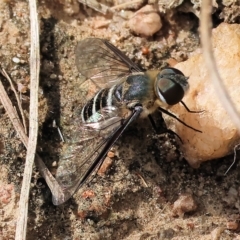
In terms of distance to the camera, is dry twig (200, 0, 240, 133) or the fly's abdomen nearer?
dry twig (200, 0, 240, 133)

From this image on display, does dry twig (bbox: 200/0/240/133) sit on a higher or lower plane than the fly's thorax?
higher

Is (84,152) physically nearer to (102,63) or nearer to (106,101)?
(106,101)

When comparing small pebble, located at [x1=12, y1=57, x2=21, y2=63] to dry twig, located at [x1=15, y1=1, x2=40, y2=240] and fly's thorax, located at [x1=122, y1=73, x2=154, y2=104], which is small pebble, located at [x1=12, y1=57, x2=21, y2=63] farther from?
fly's thorax, located at [x1=122, y1=73, x2=154, y2=104]

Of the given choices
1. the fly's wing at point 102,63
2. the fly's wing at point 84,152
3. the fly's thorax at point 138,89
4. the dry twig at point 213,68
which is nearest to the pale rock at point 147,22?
the fly's wing at point 102,63

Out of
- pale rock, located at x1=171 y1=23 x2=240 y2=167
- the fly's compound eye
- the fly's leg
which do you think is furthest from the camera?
the fly's leg

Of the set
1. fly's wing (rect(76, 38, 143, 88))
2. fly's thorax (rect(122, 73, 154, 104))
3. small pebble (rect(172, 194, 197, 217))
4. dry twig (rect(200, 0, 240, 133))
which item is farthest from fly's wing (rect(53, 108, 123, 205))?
dry twig (rect(200, 0, 240, 133))

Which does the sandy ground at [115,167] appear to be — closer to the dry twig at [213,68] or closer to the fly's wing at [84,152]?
the fly's wing at [84,152]

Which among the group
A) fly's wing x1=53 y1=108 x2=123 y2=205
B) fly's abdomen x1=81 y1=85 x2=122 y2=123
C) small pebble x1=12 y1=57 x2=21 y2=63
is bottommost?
fly's wing x1=53 y1=108 x2=123 y2=205
